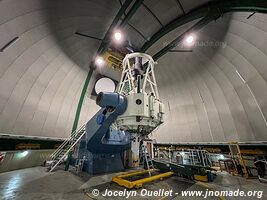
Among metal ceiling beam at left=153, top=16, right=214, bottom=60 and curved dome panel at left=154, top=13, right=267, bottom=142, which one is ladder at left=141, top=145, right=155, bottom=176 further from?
metal ceiling beam at left=153, top=16, right=214, bottom=60

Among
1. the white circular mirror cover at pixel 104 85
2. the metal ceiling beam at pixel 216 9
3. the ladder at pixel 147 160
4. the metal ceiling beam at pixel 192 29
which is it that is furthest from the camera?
the white circular mirror cover at pixel 104 85

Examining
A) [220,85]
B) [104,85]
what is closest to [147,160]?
[220,85]

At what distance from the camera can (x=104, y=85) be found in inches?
473

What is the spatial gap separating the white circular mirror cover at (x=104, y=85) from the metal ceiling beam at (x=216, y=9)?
609cm

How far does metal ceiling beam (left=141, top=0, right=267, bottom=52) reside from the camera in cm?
430

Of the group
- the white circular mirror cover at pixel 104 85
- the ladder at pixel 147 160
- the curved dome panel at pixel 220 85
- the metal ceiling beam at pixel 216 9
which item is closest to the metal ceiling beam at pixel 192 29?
the metal ceiling beam at pixel 216 9

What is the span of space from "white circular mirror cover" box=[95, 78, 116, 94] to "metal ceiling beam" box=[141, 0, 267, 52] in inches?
240

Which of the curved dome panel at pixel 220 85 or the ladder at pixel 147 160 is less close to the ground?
the curved dome panel at pixel 220 85

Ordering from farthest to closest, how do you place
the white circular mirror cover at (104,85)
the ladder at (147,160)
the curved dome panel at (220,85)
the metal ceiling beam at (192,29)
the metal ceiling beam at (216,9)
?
the white circular mirror cover at (104,85)
the curved dome panel at (220,85)
the metal ceiling beam at (192,29)
the metal ceiling beam at (216,9)
the ladder at (147,160)

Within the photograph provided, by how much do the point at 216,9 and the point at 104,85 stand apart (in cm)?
963

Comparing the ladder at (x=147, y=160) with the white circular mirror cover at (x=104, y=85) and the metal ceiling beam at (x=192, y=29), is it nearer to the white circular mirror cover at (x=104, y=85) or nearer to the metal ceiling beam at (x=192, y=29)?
the metal ceiling beam at (x=192, y=29)

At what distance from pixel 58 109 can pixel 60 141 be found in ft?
9.40

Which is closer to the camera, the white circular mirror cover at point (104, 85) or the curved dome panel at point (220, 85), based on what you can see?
the curved dome panel at point (220, 85)

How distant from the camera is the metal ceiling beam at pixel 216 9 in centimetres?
430
